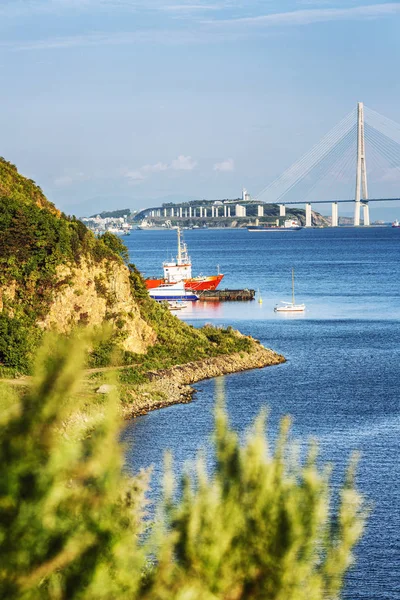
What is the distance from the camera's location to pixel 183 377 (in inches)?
1117

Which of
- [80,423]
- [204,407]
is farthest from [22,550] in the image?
[204,407]

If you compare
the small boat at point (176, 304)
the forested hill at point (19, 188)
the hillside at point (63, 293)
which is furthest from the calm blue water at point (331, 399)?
the forested hill at point (19, 188)

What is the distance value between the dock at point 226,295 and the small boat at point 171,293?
1.02 meters

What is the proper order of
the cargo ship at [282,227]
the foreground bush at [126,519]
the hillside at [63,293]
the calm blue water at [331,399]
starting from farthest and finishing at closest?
the cargo ship at [282,227]
the hillside at [63,293]
the calm blue water at [331,399]
the foreground bush at [126,519]

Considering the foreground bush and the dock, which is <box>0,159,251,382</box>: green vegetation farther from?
the dock

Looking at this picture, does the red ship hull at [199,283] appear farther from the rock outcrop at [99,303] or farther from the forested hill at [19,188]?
the rock outcrop at [99,303]

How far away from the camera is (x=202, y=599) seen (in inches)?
191

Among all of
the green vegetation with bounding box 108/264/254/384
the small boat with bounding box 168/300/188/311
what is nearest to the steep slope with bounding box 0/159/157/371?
the green vegetation with bounding box 108/264/254/384

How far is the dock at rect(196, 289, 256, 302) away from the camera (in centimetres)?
5500

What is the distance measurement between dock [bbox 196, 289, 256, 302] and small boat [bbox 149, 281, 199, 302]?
→ 1.02 m

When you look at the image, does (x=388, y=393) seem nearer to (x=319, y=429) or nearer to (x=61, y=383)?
(x=319, y=429)

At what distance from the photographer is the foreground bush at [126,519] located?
4168 millimetres

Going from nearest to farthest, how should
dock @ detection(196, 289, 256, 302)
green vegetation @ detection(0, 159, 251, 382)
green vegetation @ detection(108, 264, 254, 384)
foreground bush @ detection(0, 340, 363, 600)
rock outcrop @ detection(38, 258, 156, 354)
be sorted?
foreground bush @ detection(0, 340, 363, 600), green vegetation @ detection(0, 159, 251, 382), rock outcrop @ detection(38, 258, 156, 354), green vegetation @ detection(108, 264, 254, 384), dock @ detection(196, 289, 256, 302)

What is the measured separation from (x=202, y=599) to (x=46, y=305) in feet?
74.8
